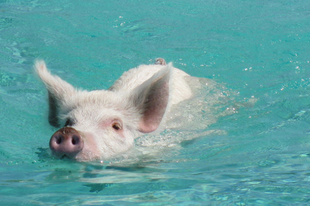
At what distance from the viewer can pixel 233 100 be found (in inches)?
264

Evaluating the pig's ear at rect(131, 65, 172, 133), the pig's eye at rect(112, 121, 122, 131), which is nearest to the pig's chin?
the pig's eye at rect(112, 121, 122, 131)

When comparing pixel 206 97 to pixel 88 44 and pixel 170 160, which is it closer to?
pixel 170 160

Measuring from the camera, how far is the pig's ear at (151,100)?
462 centimetres

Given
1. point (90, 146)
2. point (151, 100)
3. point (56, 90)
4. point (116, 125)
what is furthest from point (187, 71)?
point (90, 146)

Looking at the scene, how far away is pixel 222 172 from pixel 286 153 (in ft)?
2.99

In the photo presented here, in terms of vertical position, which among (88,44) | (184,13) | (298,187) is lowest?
(298,187)

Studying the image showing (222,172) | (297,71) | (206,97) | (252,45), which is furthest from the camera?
(252,45)

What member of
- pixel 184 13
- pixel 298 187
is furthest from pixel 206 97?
pixel 184 13

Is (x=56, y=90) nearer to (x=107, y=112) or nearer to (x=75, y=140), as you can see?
(x=107, y=112)

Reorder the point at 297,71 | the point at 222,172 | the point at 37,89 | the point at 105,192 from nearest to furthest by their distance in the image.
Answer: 1. the point at 105,192
2. the point at 222,172
3. the point at 37,89
4. the point at 297,71

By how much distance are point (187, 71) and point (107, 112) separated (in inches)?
160

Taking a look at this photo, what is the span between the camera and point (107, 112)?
4.47 m

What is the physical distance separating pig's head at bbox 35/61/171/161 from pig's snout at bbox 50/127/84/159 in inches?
3.0

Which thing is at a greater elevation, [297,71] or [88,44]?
[88,44]
